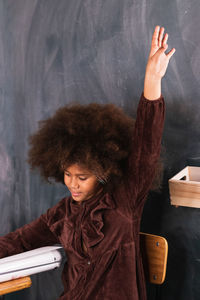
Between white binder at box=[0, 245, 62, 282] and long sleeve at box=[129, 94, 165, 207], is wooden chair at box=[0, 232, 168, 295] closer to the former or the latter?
white binder at box=[0, 245, 62, 282]

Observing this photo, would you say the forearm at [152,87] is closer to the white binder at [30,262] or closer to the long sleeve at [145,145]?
the long sleeve at [145,145]

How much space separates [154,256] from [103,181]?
34 cm

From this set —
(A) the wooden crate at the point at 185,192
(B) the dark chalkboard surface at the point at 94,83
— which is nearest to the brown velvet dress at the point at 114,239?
(A) the wooden crate at the point at 185,192

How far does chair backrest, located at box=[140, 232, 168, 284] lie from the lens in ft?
4.40

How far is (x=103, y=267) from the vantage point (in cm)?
128

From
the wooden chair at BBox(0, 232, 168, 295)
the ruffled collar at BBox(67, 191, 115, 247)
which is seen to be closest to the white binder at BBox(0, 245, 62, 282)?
the wooden chair at BBox(0, 232, 168, 295)

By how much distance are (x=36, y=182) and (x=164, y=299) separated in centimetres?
82

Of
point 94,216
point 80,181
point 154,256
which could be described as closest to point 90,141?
point 80,181

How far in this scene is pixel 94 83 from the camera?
167 cm

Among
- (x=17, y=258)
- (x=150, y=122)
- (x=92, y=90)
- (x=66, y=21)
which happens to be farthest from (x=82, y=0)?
(x=17, y=258)

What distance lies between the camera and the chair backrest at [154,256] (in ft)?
4.40

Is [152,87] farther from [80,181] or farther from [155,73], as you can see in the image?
[80,181]

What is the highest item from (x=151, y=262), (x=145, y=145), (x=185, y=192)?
(x=145, y=145)

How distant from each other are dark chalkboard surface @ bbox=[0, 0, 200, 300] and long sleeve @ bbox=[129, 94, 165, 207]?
305mm
